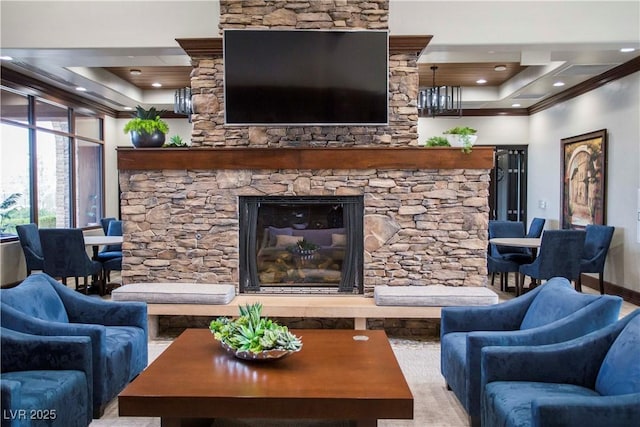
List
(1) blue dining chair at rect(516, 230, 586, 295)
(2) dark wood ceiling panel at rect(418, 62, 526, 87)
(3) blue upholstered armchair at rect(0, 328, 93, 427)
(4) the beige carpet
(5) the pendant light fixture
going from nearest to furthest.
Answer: (3) blue upholstered armchair at rect(0, 328, 93, 427) → (4) the beige carpet → (1) blue dining chair at rect(516, 230, 586, 295) → (5) the pendant light fixture → (2) dark wood ceiling panel at rect(418, 62, 526, 87)

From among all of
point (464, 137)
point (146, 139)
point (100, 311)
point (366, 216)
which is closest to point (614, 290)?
point (464, 137)

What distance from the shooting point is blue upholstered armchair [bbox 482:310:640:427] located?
2.18 m

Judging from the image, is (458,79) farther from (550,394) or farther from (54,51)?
(550,394)

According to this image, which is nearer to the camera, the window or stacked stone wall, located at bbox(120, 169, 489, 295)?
stacked stone wall, located at bbox(120, 169, 489, 295)

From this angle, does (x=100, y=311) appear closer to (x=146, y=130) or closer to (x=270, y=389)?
(x=270, y=389)

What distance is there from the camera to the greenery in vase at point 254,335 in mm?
2605

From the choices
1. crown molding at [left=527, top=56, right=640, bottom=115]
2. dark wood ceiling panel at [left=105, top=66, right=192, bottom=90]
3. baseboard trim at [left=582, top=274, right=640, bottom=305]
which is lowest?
baseboard trim at [left=582, top=274, right=640, bottom=305]

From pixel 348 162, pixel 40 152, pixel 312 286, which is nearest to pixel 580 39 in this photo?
pixel 348 162

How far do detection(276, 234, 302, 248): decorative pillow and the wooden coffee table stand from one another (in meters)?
2.34

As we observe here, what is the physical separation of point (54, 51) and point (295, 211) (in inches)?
120

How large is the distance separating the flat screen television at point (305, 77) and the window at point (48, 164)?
12.9ft

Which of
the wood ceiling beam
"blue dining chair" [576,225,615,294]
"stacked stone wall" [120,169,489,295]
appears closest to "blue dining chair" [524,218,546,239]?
"blue dining chair" [576,225,615,294]

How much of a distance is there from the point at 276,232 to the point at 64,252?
279cm

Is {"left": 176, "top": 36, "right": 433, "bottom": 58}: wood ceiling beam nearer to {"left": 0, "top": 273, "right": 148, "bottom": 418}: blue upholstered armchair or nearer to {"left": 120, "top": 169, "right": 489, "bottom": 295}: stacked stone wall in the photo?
{"left": 120, "top": 169, "right": 489, "bottom": 295}: stacked stone wall
